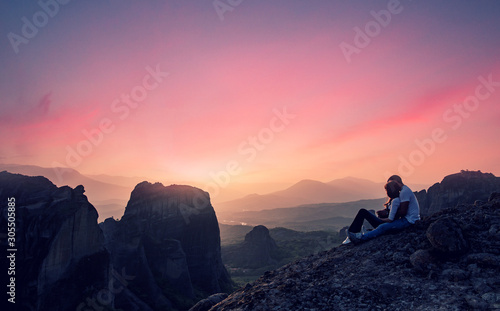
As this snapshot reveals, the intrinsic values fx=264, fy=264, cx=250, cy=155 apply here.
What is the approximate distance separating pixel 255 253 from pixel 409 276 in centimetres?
8739

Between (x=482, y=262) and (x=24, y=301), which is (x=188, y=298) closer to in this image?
(x=24, y=301)

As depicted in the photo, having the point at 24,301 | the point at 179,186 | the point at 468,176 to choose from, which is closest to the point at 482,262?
the point at 24,301

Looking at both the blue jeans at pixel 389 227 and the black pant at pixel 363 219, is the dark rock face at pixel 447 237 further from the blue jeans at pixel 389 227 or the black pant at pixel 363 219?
the black pant at pixel 363 219

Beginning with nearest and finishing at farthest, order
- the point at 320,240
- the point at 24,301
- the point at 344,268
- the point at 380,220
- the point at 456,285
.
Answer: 1. the point at 456,285
2. the point at 344,268
3. the point at 380,220
4. the point at 24,301
5. the point at 320,240

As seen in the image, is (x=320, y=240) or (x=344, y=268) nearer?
(x=344, y=268)

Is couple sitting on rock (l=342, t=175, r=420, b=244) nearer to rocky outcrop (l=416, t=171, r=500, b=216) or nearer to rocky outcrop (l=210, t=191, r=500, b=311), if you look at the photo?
rocky outcrop (l=210, t=191, r=500, b=311)

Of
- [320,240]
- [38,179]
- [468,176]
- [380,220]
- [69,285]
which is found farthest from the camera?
[320,240]

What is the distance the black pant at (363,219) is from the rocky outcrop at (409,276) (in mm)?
765

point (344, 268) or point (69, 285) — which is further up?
point (344, 268)

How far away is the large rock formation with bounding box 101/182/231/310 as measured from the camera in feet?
129

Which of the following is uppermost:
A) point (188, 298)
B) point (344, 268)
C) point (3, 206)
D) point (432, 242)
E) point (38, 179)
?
point (38, 179)

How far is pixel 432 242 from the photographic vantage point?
29.1 feet

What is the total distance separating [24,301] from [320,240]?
106 m

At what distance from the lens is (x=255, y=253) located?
90.4m
